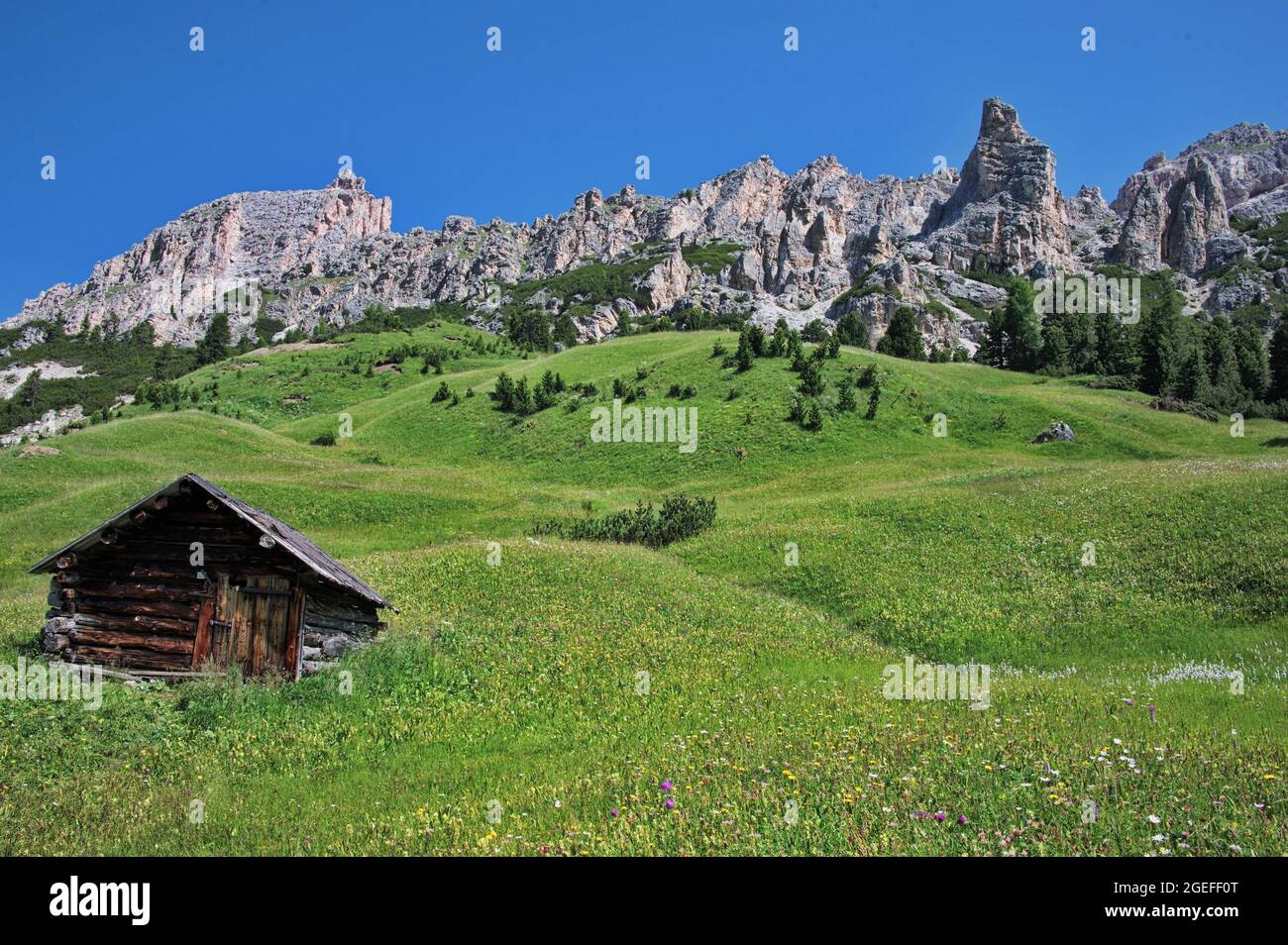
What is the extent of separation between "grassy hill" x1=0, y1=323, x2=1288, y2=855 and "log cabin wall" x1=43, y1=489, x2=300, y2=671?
1.66 metres

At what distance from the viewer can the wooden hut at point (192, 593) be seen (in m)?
16.2

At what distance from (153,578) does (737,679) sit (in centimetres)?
1426

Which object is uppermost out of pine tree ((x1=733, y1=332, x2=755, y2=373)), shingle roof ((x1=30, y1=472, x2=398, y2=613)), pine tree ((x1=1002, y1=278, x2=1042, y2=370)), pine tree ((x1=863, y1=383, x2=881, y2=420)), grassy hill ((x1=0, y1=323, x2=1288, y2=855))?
pine tree ((x1=1002, y1=278, x2=1042, y2=370))

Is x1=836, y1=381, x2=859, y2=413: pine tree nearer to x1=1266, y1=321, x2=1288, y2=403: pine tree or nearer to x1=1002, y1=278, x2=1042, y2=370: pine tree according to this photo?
x1=1266, y1=321, x2=1288, y2=403: pine tree

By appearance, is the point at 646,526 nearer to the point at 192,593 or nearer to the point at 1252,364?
the point at 192,593

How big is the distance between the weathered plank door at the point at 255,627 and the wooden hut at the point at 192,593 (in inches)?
0.9

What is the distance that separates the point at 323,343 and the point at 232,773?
118m

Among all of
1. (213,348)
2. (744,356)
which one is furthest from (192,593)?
(213,348)

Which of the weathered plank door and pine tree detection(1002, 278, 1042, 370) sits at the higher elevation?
pine tree detection(1002, 278, 1042, 370)

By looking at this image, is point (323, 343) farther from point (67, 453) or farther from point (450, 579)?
point (450, 579)

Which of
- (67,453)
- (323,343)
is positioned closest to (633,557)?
(67,453)


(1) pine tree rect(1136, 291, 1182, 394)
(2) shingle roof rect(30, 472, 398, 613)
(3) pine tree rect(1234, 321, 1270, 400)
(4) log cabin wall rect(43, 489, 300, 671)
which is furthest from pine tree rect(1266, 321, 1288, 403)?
(4) log cabin wall rect(43, 489, 300, 671)

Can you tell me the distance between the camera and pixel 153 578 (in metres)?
16.8

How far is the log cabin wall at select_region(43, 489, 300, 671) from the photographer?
16.4 meters
